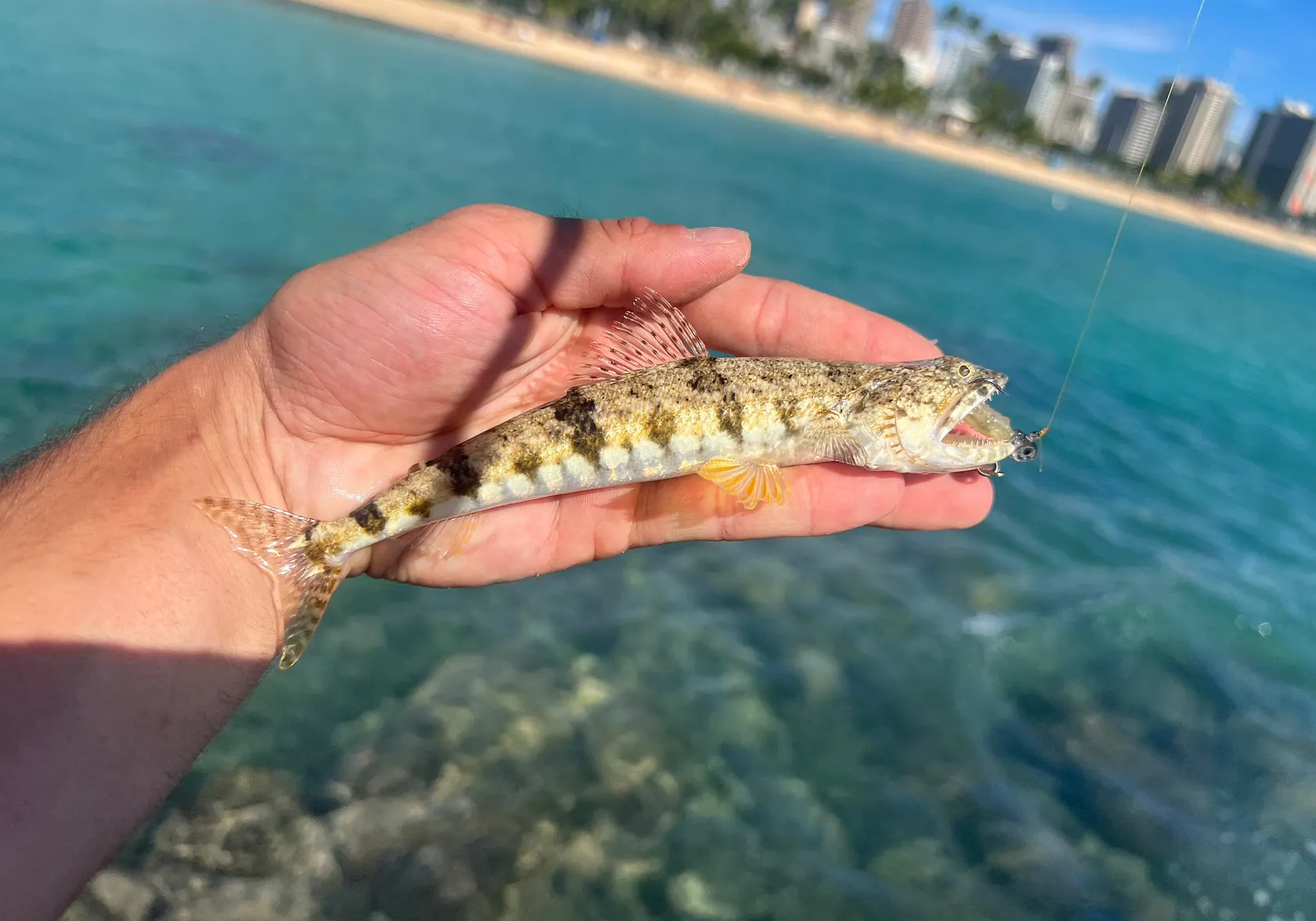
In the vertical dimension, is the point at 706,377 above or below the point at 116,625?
above

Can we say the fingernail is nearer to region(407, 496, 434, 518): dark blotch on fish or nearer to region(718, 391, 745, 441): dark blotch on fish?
region(718, 391, 745, 441): dark blotch on fish

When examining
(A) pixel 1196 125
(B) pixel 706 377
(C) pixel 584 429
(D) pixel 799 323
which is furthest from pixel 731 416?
(A) pixel 1196 125

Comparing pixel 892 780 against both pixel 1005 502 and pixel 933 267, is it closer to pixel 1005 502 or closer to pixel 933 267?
pixel 1005 502

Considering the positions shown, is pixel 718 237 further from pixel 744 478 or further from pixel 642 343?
pixel 744 478

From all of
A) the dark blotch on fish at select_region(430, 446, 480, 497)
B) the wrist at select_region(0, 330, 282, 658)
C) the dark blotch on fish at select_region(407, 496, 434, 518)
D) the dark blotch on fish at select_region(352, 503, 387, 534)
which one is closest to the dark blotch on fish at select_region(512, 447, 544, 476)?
the dark blotch on fish at select_region(430, 446, 480, 497)

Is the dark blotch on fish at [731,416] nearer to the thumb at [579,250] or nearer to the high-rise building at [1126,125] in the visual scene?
the thumb at [579,250]
